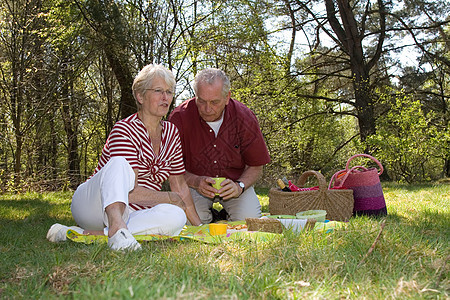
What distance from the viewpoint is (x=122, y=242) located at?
2.19 metres

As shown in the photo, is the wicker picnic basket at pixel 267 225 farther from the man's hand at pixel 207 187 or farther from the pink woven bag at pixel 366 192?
the pink woven bag at pixel 366 192

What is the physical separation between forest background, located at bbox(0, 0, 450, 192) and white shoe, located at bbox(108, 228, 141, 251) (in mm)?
5372

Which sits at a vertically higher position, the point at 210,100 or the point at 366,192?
the point at 210,100

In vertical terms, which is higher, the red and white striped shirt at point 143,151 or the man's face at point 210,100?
the man's face at point 210,100

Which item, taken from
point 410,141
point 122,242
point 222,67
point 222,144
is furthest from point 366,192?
point 222,67

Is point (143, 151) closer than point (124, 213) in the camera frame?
No

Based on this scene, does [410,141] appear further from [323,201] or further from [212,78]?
[212,78]

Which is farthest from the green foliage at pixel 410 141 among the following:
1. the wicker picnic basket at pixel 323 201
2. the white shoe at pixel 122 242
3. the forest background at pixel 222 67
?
the white shoe at pixel 122 242

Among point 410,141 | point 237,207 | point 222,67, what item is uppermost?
point 222,67

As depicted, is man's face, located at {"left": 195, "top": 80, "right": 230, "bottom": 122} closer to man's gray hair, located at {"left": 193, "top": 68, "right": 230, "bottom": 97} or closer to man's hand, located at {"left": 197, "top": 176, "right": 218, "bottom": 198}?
man's gray hair, located at {"left": 193, "top": 68, "right": 230, "bottom": 97}

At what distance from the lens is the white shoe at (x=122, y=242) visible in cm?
217

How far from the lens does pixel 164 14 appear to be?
7.38 metres

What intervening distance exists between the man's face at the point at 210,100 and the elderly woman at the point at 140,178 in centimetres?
39

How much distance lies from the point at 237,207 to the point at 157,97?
1.41m
